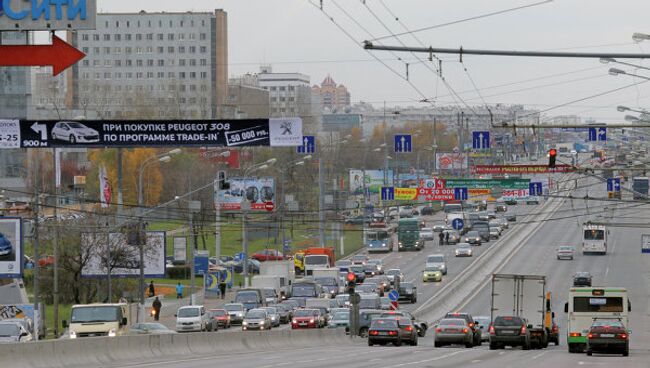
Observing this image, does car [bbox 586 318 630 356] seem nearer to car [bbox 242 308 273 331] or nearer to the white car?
the white car

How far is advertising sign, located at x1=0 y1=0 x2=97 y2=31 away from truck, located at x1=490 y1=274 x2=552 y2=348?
1257 inches

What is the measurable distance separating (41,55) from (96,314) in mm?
23514

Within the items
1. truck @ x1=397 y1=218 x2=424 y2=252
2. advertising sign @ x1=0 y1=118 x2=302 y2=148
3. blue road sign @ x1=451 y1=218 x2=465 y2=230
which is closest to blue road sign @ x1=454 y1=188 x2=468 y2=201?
truck @ x1=397 y1=218 x2=424 y2=252

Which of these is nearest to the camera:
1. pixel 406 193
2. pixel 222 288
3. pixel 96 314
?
pixel 96 314

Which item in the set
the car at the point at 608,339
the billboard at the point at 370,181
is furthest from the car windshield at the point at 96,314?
the billboard at the point at 370,181

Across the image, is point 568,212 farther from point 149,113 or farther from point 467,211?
point 149,113

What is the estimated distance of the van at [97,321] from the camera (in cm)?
4306

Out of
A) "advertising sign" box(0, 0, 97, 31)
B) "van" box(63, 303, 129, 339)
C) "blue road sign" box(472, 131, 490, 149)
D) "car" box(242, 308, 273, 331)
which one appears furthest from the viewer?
"blue road sign" box(472, 131, 490, 149)

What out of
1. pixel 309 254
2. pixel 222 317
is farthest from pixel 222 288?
pixel 222 317

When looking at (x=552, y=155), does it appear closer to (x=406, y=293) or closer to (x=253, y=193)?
(x=406, y=293)

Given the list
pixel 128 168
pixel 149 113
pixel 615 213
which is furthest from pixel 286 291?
pixel 149 113

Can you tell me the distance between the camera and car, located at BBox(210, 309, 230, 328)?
66.2 metres

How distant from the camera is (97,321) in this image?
43.4 meters

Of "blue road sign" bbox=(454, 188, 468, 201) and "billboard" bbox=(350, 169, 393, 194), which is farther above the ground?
"billboard" bbox=(350, 169, 393, 194)
